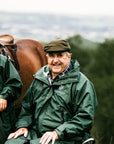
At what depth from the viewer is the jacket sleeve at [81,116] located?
8.61 feet

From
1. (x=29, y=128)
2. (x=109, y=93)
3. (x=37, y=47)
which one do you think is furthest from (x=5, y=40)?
(x=109, y=93)

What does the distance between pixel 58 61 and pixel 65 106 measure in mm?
446

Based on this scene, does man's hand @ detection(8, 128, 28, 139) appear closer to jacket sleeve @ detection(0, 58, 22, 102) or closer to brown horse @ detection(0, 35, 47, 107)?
jacket sleeve @ detection(0, 58, 22, 102)

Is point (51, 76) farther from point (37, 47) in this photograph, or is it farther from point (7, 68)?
point (37, 47)

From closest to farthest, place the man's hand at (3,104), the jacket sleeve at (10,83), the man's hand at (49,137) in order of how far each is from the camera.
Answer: the man's hand at (49,137), the man's hand at (3,104), the jacket sleeve at (10,83)

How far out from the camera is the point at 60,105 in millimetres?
2775

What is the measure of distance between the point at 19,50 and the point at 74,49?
24.1 meters

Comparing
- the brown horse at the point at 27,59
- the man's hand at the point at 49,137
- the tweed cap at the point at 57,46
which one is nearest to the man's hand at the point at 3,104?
the man's hand at the point at 49,137

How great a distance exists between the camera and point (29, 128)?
9.84ft

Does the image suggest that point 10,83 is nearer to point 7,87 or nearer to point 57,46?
point 7,87

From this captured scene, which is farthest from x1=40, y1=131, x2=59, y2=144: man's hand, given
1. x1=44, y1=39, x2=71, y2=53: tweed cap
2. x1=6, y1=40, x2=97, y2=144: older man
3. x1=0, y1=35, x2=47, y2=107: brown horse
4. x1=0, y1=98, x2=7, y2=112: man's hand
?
x1=0, y1=35, x2=47, y2=107: brown horse

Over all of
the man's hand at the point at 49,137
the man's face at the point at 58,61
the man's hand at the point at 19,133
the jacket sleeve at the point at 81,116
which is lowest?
the man's hand at the point at 19,133

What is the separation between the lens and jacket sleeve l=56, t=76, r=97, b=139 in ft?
8.61

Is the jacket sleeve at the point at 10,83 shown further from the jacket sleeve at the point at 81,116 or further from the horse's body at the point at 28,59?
the horse's body at the point at 28,59
